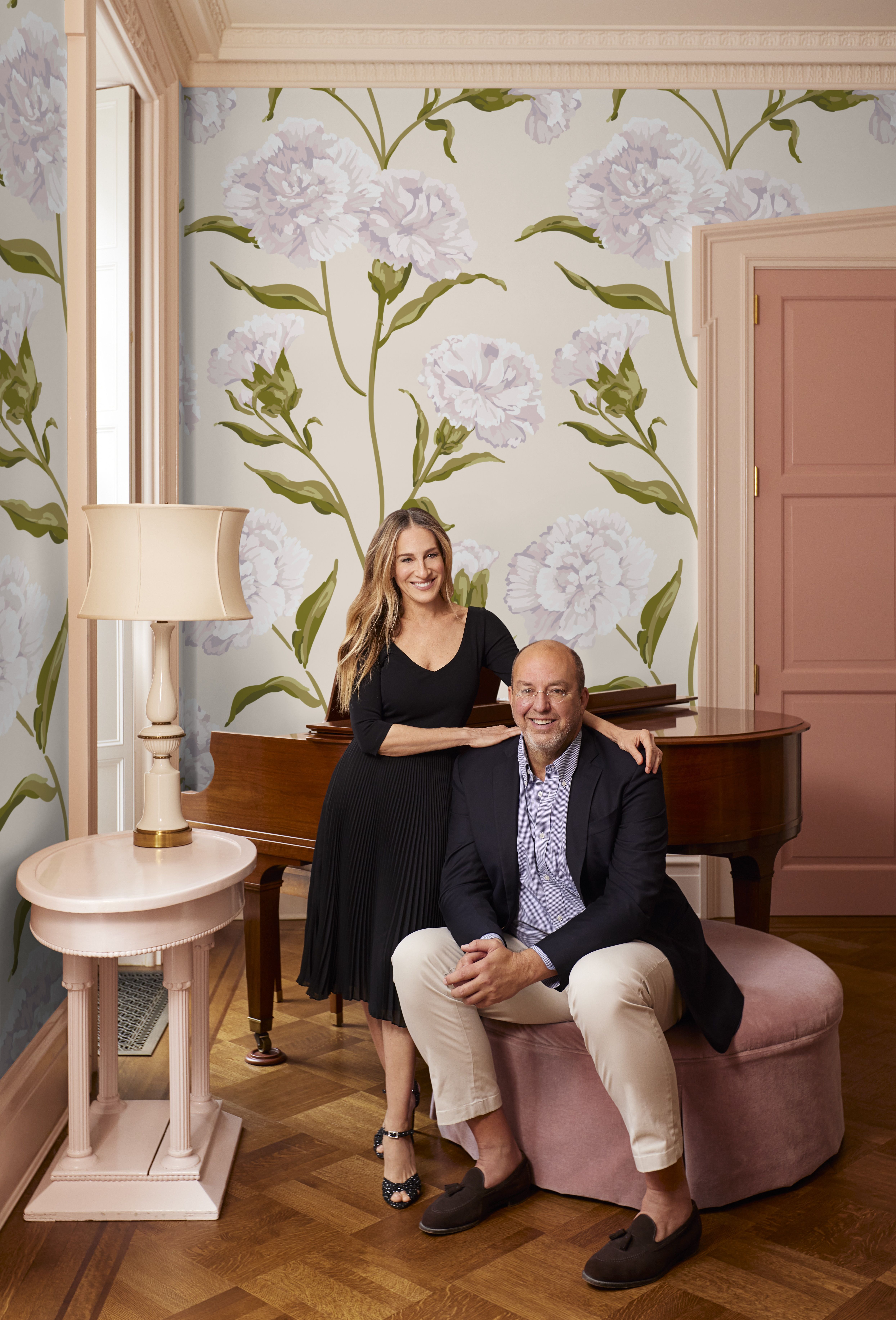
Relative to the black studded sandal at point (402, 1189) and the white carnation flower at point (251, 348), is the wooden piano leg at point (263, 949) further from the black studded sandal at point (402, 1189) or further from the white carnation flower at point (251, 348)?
the white carnation flower at point (251, 348)

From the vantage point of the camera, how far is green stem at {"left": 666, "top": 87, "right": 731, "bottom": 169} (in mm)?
3887

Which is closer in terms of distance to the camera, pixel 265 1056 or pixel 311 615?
pixel 265 1056

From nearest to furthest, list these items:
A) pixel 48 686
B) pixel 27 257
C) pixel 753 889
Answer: pixel 27 257 < pixel 48 686 < pixel 753 889

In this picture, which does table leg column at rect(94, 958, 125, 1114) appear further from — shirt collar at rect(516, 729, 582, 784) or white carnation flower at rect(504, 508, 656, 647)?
white carnation flower at rect(504, 508, 656, 647)

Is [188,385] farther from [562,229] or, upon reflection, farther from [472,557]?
[562,229]

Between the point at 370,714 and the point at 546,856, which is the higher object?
the point at 370,714

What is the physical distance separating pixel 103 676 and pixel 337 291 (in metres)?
1.62

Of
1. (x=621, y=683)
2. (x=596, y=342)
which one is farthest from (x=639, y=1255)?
(x=596, y=342)

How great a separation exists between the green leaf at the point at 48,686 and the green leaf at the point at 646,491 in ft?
7.07

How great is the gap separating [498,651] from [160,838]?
82cm

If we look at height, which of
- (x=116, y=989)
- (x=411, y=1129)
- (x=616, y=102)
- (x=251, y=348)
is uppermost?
(x=616, y=102)

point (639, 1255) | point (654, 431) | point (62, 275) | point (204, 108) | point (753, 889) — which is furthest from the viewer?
point (654, 431)

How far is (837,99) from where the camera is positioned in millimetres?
3887

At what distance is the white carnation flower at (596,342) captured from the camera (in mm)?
3918
